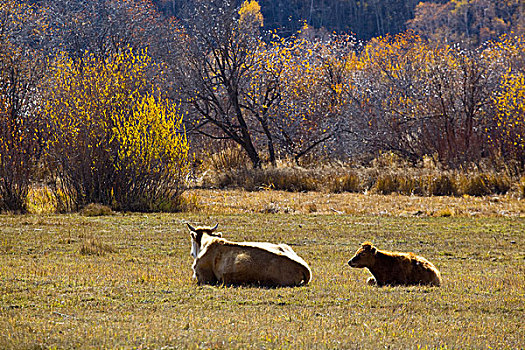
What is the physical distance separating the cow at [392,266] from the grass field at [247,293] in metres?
0.31

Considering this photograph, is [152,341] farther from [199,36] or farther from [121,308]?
[199,36]

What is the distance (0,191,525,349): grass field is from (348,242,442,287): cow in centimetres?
31

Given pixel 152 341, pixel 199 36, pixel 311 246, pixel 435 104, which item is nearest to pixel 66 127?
pixel 311 246

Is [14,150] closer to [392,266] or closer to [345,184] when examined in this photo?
[345,184]

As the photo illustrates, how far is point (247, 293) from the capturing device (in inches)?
359

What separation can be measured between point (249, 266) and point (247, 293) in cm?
58

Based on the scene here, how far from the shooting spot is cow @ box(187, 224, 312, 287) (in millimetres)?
9664

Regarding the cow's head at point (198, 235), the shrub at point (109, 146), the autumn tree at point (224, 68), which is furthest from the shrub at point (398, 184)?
the cow's head at point (198, 235)

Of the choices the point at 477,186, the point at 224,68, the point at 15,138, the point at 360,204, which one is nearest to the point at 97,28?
the point at 224,68

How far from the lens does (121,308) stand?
26.8ft

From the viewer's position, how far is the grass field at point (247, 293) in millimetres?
6828

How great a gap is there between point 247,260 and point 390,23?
104 m

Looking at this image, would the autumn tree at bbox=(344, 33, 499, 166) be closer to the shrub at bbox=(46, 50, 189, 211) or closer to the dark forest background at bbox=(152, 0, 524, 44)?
the shrub at bbox=(46, 50, 189, 211)

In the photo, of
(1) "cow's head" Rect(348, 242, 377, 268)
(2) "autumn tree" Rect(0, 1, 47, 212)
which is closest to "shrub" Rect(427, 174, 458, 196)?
(2) "autumn tree" Rect(0, 1, 47, 212)
